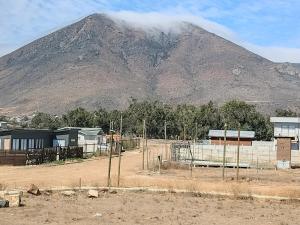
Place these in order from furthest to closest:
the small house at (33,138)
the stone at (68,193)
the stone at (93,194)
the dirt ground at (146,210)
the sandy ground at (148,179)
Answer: the small house at (33,138) < the sandy ground at (148,179) < the stone at (68,193) < the stone at (93,194) < the dirt ground at (146,210)

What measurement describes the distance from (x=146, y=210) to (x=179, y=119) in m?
90.2

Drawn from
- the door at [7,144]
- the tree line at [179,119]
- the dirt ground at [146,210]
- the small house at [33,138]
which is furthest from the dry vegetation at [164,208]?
the tree line at [179,119]

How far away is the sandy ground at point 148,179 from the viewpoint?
97.7 ft

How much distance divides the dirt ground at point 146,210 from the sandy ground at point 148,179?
2.69 metres

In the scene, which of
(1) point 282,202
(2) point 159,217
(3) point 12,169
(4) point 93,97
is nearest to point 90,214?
(2) point 159,217

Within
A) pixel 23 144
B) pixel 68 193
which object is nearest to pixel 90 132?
pixel 23 144

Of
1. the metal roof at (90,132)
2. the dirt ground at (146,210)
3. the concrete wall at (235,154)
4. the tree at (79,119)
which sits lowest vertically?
the dirt ground at (146,210)

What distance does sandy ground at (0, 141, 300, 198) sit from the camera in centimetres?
2979

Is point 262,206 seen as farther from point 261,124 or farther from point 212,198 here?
point 261,124

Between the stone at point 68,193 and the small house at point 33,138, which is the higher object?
the small house at point 33,138

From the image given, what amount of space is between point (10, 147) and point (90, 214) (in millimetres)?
38207

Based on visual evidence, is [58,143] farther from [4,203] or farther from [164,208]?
[4,203]

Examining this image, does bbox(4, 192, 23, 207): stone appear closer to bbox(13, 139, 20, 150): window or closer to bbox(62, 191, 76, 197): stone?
bbox(62, 191, 76, 197): stone

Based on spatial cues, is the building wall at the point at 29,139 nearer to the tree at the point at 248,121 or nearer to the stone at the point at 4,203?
the stone at the point at 4,203
